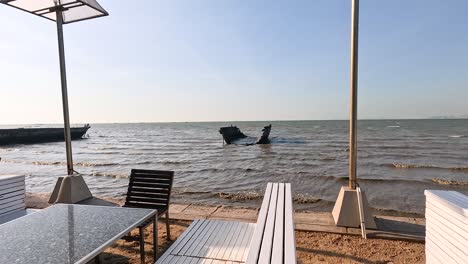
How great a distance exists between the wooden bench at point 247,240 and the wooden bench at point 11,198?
2.52m

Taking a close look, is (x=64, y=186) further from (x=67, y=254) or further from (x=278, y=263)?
(x=278, y=263)

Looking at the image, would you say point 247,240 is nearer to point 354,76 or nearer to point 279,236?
point 279,236

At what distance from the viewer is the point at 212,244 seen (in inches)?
107

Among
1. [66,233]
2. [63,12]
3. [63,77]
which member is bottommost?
[66,233]

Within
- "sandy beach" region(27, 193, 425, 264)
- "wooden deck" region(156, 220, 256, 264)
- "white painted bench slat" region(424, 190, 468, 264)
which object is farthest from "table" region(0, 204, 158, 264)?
"white painted bench slat" region(424, 190, 468, 264)

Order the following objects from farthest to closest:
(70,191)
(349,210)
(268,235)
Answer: (70,191), (349,210), (268,235)

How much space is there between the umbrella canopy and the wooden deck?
4.22 m

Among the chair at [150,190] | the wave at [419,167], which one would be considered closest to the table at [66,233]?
the chair at [150,190]

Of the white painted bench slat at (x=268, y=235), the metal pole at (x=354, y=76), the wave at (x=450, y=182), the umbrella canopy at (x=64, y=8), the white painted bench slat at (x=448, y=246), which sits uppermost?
the umbrella canopy at (x=64, y=8)

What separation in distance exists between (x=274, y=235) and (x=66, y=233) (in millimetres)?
1761

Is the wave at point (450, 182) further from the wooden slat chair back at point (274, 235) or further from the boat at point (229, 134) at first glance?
the boat at point (229, 134)

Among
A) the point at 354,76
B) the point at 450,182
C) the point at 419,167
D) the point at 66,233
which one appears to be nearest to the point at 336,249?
the point at 354,76

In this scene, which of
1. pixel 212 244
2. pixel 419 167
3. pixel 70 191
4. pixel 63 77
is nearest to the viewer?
pixel 212 244

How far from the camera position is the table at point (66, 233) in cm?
189
